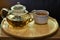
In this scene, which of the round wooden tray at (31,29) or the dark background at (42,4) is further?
the dark background at (42,4)

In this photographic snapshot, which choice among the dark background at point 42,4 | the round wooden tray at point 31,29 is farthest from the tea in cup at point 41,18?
the dark background at point 42,4

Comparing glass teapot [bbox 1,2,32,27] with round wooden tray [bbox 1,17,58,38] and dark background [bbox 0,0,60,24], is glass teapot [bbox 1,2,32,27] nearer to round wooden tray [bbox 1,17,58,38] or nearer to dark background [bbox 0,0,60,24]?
round wooden tray [bbox 1,17,58,38]

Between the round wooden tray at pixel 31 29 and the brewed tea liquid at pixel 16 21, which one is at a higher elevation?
the brewed tea liquid at pixel 16 21

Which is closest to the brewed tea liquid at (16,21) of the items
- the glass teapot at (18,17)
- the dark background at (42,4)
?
the glass teapot at (18,17)

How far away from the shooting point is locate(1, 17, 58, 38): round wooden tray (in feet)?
2.93

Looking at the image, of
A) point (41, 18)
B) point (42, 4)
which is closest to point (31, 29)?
point (41, 18)

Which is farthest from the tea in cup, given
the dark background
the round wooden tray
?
the dark background

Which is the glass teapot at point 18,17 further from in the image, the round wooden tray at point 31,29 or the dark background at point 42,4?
the dark background at point 42,4

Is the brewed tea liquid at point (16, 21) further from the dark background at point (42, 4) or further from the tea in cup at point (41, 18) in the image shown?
the dark background at point (42, 4)

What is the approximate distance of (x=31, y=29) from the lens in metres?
0.95

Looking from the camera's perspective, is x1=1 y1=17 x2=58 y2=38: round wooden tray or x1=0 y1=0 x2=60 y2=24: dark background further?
x1=0 y1=0 x2=60 y2=24: dark background

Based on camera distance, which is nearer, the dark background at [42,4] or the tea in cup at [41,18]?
the tea in cup at [41,18]

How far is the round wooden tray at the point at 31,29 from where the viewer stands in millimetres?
893

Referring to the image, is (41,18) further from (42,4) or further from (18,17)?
(42,4)
